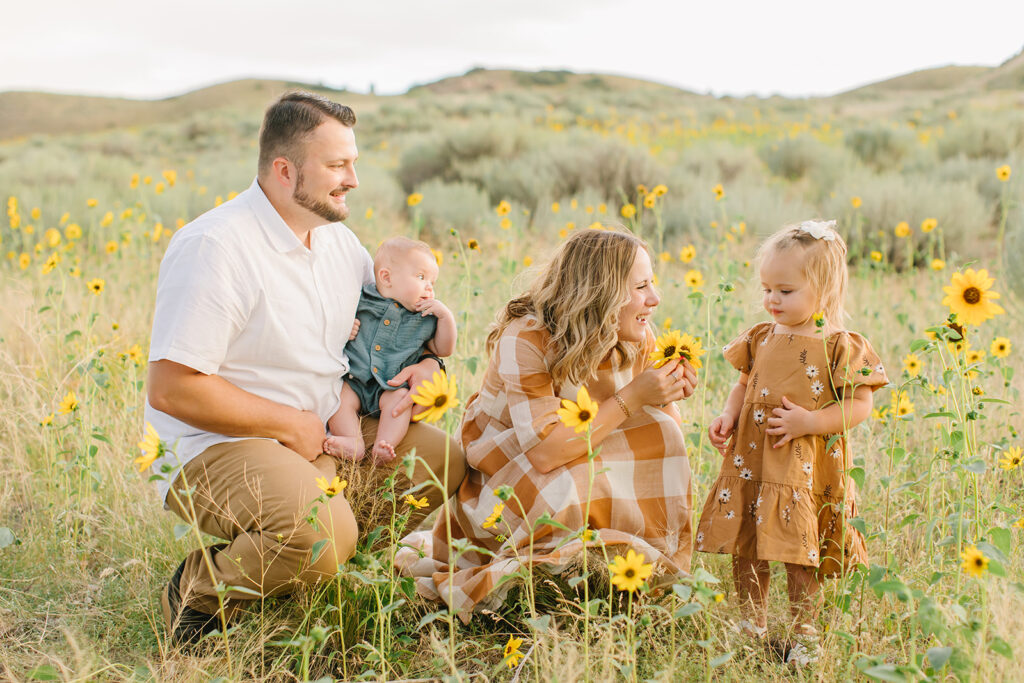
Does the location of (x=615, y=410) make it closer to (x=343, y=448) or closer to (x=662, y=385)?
(x=662, y=385)

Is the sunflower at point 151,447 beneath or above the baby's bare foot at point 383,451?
above

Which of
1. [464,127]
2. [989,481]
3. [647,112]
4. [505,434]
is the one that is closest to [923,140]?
[464,127]

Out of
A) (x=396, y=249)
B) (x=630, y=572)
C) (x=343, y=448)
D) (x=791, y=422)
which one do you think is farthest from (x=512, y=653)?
(x=396, y=249)

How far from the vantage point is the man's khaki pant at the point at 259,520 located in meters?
2.17

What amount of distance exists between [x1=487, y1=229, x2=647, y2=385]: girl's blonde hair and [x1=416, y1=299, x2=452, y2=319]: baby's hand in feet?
1.08

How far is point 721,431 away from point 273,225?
1.43 metres

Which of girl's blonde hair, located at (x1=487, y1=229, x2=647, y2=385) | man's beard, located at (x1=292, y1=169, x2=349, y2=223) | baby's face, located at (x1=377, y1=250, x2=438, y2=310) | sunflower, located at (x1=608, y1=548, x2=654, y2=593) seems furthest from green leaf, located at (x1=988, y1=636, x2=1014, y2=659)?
man's beard, located at (x1=292, y1=169, x2=349, y2=223)

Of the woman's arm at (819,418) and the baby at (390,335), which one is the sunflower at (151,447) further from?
the woman's arm at (819,418)

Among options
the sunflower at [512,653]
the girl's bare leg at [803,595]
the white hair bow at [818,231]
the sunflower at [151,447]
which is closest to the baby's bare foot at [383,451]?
the sunflower at [512,653]

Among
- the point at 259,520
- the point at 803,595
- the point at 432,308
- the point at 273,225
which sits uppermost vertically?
the point at 273,225

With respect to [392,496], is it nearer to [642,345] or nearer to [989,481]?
[642,345]

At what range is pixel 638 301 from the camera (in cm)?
238

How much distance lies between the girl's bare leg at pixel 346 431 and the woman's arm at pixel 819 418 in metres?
1.18

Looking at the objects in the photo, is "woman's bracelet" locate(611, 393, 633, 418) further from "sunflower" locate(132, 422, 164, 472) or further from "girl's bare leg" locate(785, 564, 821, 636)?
"sunflower" locate(132, 422, 164, 472)
